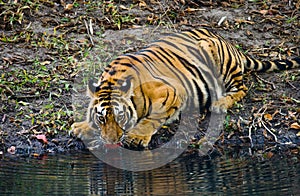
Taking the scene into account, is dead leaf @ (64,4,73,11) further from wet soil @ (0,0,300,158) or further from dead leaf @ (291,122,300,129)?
dead leaf @ (291,122,300,129)

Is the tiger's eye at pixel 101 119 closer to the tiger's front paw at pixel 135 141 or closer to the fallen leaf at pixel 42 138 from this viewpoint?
the tiger's front paw at pixel 135 141

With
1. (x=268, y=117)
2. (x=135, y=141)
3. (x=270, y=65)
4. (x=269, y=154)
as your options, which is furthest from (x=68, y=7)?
(x=269, y=154)

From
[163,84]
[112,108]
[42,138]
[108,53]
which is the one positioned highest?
[108,53]

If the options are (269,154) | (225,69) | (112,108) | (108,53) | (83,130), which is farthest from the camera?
(108,53)

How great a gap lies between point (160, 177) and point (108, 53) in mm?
3750

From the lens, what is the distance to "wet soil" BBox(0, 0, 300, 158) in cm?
877

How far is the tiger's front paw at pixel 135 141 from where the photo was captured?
27.6 feet

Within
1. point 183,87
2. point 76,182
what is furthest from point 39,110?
point 76,182

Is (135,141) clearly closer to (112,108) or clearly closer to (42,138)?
(112,108)

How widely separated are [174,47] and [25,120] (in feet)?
6.86

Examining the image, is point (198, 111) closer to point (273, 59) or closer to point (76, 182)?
point (273, 59)

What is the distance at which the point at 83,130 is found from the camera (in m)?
8.65

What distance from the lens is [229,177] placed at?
6.94 m

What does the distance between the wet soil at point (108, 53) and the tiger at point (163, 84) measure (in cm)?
21
